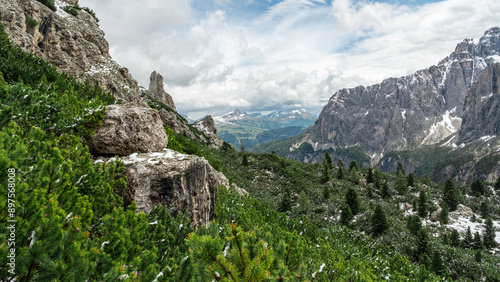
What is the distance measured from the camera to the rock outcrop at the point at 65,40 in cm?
3693

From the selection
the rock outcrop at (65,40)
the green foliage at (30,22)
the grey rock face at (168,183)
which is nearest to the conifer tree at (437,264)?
the grey rock face at (168,183)

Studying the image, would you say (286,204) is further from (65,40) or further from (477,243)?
(65,40)

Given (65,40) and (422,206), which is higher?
(65,40)

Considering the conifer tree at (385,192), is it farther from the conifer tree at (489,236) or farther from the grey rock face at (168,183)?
the grey rock face at (168,183)

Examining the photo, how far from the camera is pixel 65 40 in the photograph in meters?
46.8

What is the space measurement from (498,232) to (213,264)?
208 ft

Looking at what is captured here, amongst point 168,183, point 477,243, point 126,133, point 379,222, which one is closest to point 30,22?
point 126,133

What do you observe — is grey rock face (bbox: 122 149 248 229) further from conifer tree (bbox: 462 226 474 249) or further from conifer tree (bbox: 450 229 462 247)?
conifer tree (bbox: 462 226 474 249)

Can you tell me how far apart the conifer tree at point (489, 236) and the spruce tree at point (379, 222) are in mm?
21311

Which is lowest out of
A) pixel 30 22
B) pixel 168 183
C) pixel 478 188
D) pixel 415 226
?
pixel 478 188

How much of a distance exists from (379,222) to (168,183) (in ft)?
117

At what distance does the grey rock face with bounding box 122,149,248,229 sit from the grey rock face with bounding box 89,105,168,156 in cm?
112

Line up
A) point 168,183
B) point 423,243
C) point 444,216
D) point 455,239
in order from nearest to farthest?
point 168,183 < point 423,243 < point 455,239 < point 444,216

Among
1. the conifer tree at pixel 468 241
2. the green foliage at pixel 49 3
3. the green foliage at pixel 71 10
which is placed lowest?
the conifer tree at pixel 468 241
